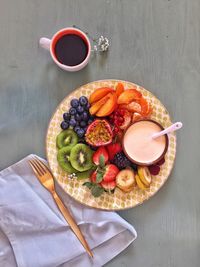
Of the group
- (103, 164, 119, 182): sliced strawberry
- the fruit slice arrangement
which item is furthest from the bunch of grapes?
(103, 164, 119, 182): sliced strawberry

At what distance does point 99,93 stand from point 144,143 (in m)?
0.16

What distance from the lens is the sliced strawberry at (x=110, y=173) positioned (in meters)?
0.95

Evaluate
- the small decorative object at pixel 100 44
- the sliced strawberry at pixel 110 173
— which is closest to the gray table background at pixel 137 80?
the small decorative object at pixel 100 44

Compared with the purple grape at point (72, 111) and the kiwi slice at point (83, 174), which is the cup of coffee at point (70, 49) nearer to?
the purple grape at point (72, 111)

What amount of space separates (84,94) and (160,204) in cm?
34

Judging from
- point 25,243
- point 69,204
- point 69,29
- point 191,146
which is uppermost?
point 69,29

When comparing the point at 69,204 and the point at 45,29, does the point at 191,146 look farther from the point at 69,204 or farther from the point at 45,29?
the point at 45,29

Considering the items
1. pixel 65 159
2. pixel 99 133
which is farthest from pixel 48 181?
pixel 99 133

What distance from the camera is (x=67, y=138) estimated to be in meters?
0.98

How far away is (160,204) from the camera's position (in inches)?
40.4

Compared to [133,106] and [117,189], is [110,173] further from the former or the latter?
[133,106]

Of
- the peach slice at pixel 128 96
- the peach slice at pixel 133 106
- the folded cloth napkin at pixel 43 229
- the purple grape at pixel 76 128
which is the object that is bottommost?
the folded cloth napkin at pixel 43 229

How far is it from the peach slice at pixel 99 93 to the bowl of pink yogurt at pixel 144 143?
3.9 inches

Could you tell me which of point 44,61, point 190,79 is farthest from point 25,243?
point 190,79
